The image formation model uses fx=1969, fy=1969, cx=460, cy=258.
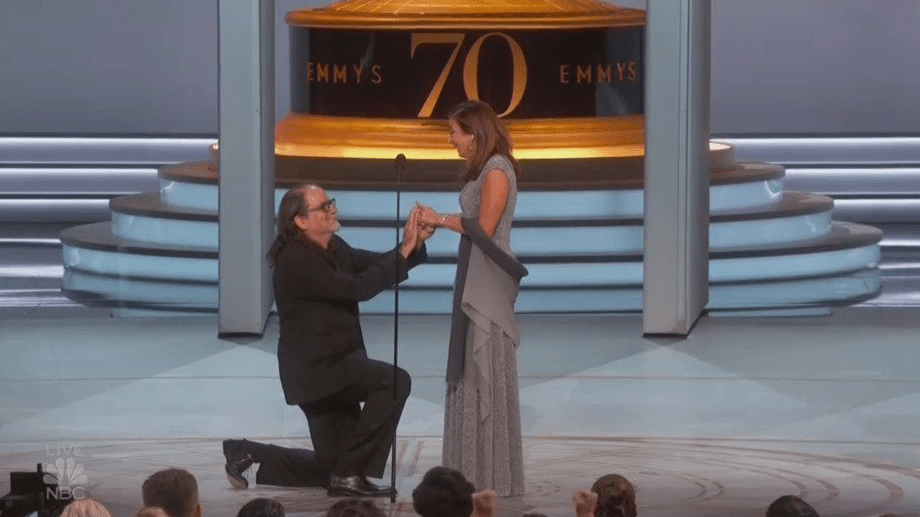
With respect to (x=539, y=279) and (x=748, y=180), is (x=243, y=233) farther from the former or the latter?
(x=748, y=180)

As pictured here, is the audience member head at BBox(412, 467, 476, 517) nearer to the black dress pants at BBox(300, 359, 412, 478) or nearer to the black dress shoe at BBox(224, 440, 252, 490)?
the black dress pants at BBox(300, 359, 412, 478)

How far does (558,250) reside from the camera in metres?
10.7

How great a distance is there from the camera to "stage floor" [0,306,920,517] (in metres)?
6.50

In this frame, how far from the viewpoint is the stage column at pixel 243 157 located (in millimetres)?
9125

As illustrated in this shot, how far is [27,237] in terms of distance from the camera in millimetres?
14297

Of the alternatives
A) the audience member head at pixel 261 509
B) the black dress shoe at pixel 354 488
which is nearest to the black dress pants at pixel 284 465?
the black dress shoe at pixel 354 488

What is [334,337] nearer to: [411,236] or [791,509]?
[411,236]

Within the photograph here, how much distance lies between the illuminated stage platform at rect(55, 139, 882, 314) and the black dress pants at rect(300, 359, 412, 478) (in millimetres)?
3772

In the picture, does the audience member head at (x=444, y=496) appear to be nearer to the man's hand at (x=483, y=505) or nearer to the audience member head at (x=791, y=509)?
the man's hand at (x=483, y=505)

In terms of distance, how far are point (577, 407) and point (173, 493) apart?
400 cm

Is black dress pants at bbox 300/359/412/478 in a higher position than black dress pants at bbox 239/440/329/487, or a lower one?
higher

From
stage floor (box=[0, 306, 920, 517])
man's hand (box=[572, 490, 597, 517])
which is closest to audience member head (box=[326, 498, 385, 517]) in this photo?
man's hand (box=[572, 490, 597, 517])

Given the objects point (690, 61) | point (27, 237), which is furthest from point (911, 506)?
point (27, 237)

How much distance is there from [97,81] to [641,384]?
10.4m
